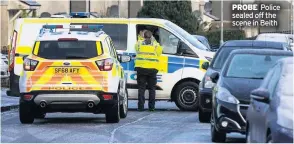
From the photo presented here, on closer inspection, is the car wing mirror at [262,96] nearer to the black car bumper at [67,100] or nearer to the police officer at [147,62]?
the black car bumper at [67,100]

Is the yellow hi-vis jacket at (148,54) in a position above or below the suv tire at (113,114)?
above

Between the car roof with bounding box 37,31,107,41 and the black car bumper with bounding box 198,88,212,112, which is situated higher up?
the car roof with bounding box 37,31,107,41

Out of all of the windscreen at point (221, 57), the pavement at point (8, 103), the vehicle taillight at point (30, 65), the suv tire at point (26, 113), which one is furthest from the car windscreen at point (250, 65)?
the pavement at point (8, 103)

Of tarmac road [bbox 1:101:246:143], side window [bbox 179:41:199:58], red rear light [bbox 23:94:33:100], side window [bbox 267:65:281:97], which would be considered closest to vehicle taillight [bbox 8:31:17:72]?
tarmac road [bbox 1:101:246:143]

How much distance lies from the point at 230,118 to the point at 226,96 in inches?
19.6

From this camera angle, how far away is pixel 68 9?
62.6 m

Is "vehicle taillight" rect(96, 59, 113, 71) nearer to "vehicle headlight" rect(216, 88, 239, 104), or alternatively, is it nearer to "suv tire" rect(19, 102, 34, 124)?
"suv tire" rect(19, 102, 34, 124)

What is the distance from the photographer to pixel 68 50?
712 inches

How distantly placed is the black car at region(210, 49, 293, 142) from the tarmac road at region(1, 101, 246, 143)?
60cm

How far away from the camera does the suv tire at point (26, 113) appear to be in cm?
1797

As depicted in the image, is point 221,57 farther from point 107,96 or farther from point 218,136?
point 218,136

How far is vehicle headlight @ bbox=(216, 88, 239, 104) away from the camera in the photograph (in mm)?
14359

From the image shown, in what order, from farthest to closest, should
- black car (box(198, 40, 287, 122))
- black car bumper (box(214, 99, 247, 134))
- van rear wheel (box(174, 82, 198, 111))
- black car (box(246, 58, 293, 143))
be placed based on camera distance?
van rear wheel (box(174, 82, 198, 111)), black car (box(198, 40, 287, 122)), black car bumper (box(214, 99, 247, 134)), black car (box(246, 58, 293, 143))

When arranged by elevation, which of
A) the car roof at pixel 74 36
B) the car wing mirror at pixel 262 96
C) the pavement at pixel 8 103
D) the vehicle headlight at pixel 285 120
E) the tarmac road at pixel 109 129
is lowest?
the pavement at pixel 8 103
